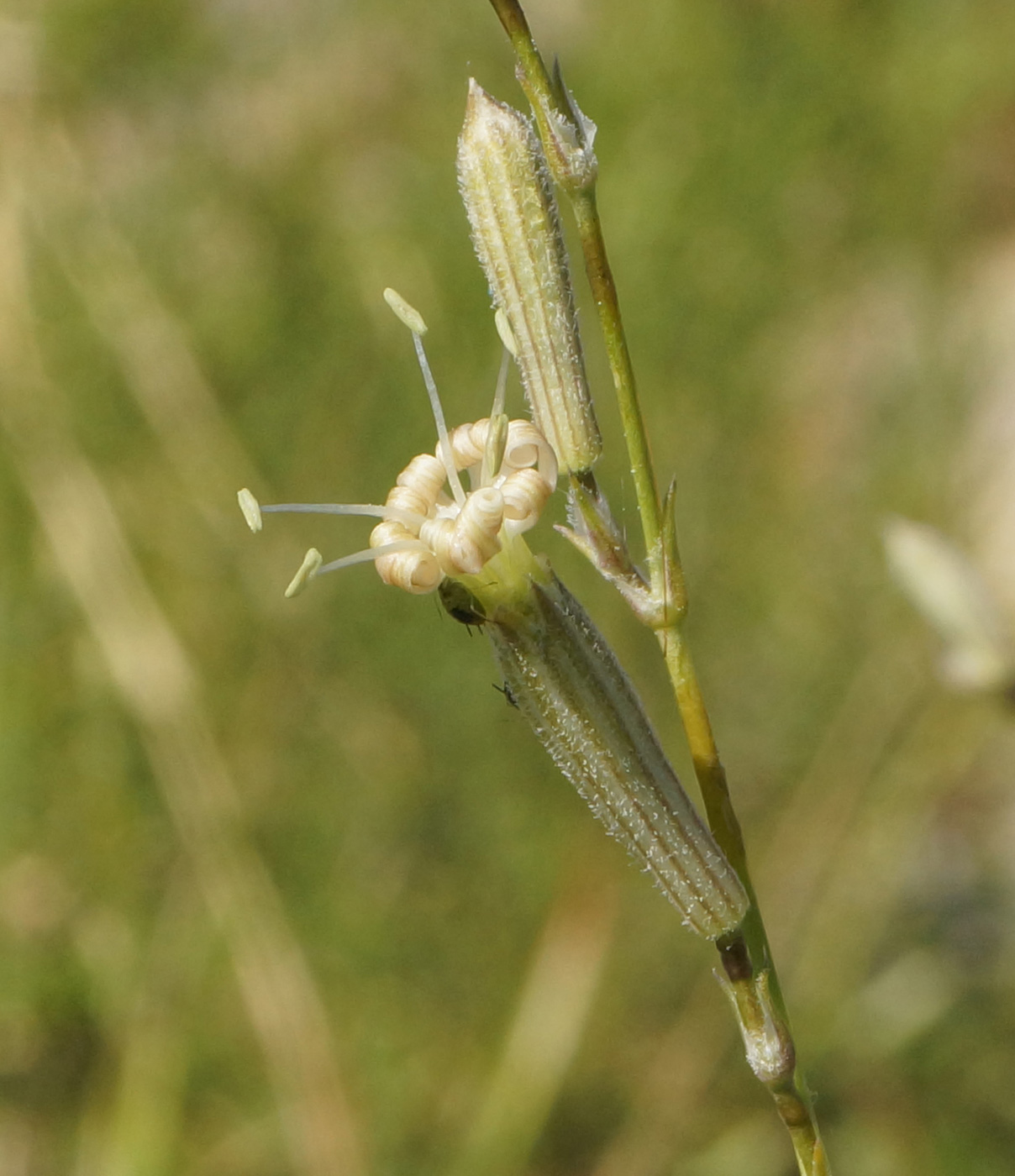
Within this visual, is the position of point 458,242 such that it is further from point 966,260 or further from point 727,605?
point 966,260

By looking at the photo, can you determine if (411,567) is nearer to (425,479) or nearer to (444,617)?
(425,479)

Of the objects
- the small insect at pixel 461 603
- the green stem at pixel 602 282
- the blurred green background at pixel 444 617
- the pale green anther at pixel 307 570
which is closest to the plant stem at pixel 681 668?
the green stem at pixel 602 282

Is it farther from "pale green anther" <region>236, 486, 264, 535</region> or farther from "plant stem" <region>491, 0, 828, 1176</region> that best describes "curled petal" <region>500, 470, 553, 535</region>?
"pale green anther" <region>236, 486, 264, 535</region>

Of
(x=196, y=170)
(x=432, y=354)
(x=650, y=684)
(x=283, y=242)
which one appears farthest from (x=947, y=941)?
(x=196, y=170)

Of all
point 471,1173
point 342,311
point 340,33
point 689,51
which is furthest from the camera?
point 340,33

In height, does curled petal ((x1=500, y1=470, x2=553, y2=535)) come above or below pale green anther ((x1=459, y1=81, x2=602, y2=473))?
below

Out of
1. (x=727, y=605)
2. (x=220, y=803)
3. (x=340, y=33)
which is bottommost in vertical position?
(x=727, y=605)

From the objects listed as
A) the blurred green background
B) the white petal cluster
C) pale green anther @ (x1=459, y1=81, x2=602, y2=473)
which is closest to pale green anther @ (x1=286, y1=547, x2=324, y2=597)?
the white petal cluster
